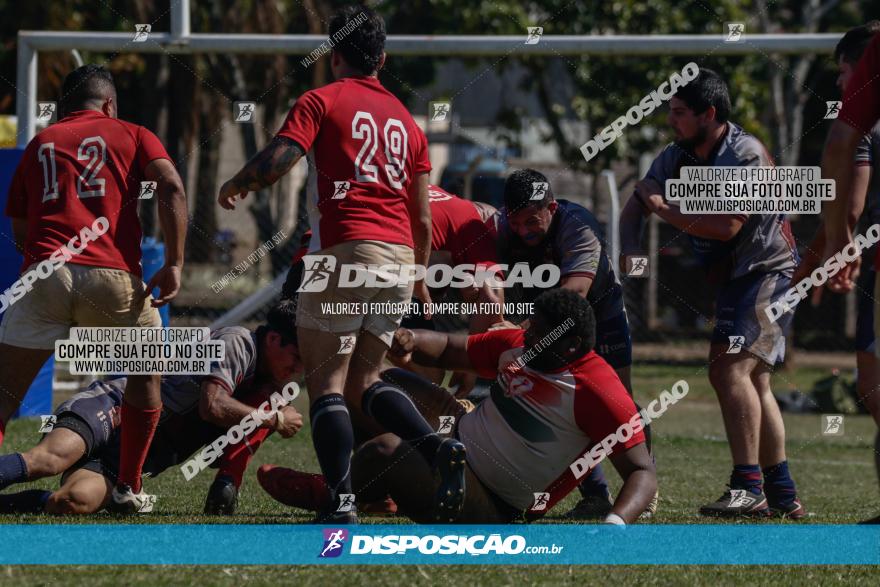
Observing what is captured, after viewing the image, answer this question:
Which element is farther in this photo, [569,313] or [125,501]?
[125,501]

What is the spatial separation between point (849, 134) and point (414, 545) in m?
2.06

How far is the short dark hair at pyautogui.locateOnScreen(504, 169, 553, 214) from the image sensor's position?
6203mm

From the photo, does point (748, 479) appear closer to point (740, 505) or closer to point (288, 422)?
point (740, 505)

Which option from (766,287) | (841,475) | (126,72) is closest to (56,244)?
(766,287)

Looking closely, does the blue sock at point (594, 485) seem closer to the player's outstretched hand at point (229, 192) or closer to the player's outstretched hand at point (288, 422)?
the player's outstretched hand at point (288, 422)

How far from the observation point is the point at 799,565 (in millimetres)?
4652

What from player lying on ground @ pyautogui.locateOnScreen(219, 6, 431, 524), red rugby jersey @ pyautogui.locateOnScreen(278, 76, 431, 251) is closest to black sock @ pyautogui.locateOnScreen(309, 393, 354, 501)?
player lying on ground @ pyautogui.locateOnScreen(219, 6, 431, 524)

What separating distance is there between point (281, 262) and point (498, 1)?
21.4ft

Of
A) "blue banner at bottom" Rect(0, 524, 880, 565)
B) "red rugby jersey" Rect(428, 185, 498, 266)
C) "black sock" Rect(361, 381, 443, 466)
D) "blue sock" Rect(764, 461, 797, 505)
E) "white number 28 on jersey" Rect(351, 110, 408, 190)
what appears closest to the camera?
"blue banner at bottom" Rect(0, 524, 880, 565)

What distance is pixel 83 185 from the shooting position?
5480mm

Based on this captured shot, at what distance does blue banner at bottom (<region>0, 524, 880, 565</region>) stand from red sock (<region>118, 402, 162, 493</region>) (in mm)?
687

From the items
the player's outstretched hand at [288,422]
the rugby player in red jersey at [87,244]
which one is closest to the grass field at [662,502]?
the player's outstretched hand at [288,422]

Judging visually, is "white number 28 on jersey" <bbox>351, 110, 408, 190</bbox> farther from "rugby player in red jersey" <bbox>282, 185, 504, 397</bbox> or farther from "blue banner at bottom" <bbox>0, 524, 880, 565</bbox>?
"blue banner at bottom" <bbox>0, 524, 880, 565</bbox>

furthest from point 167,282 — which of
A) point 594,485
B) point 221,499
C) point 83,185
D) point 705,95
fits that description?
point 705,95
